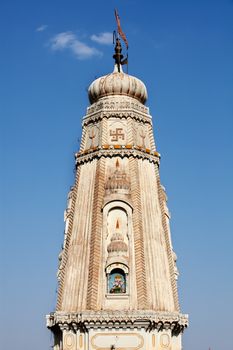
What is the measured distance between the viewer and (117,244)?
144 feet

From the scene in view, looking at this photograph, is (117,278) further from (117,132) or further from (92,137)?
(92,137)

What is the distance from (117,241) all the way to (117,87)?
13436 mm

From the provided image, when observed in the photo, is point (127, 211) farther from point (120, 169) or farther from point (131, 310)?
point (131, 310)

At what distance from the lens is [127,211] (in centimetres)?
4562

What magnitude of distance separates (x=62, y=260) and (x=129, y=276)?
5781 millimetres

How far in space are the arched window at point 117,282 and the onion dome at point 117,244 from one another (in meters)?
1.46

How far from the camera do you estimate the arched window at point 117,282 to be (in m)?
43.0

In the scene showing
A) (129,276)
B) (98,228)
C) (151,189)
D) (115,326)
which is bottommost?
(115,326)

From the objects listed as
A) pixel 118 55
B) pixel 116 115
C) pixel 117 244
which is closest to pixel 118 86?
pixel 116 115

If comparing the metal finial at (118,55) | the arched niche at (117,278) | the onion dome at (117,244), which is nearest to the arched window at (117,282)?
the arched niche at (117,278)

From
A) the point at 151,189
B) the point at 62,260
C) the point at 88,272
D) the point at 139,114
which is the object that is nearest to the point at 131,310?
the point at 88,272

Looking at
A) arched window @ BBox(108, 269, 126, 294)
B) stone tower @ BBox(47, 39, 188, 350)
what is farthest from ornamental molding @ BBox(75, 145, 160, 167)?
arched window @ BBox(108, 269, 126, 294)

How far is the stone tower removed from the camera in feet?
137

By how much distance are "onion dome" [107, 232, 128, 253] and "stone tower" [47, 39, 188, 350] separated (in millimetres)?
70
